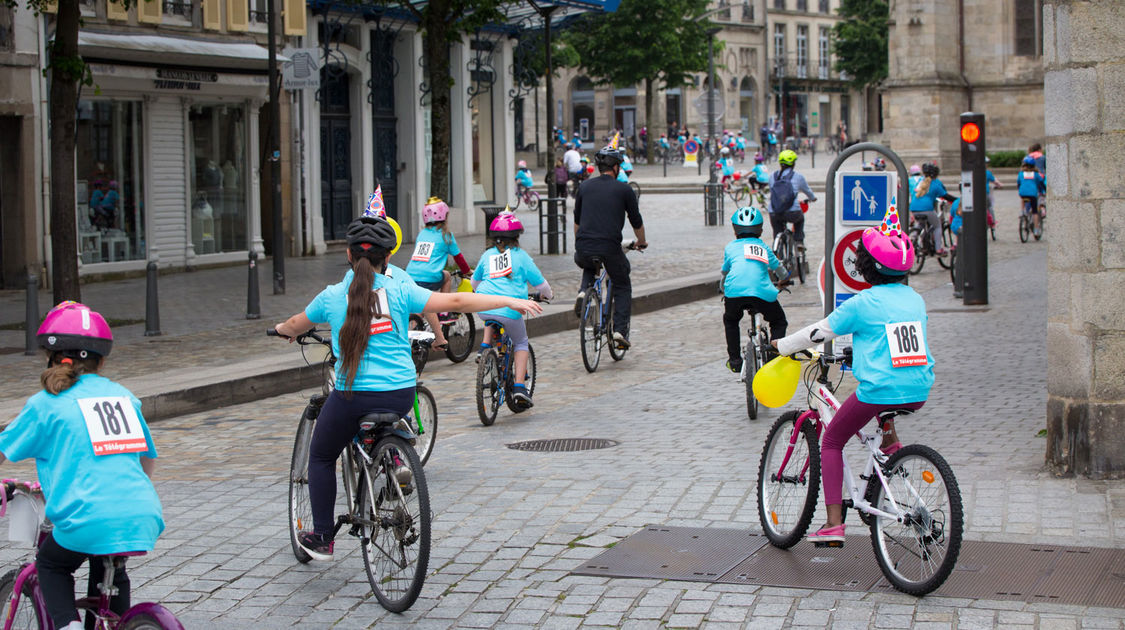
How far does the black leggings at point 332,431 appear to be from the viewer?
5844 mm

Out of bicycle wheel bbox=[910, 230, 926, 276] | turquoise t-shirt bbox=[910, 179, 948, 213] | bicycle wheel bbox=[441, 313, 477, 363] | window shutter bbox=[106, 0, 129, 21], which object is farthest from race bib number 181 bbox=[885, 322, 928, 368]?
window shutter bbox=[106, 0, 129, 21]

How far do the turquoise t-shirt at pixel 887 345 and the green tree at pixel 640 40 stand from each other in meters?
56.0

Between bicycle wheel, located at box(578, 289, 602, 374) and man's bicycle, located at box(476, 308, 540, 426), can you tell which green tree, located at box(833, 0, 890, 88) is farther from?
man's bicycle, located at box(476, 308, 540, 426)

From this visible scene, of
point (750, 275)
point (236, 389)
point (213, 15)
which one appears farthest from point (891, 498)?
point (213, 15)

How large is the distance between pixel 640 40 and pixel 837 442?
57421mm

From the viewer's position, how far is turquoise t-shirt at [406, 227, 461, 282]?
12.5m

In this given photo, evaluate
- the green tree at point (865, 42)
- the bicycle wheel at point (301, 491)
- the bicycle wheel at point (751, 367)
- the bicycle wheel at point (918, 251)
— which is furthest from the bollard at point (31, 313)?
the green tree at point (865, 42)

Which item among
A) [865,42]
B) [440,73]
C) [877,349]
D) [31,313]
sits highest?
[865,42]

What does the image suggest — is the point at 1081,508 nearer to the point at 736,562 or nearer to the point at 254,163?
the point at 736,562

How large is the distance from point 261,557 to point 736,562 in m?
2.16

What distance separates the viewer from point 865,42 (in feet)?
263

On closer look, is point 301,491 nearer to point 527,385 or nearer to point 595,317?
point 527,385

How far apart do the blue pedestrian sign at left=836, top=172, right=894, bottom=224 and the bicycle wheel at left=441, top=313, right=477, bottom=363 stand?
169 inches

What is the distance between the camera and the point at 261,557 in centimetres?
663
